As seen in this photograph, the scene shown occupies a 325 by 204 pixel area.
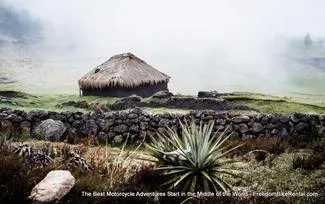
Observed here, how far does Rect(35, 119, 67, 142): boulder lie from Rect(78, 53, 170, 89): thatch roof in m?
24.8

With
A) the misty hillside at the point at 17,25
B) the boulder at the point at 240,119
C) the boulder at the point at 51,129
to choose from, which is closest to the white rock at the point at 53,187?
the boulder at the point at 51,129

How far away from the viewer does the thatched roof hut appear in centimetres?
4197

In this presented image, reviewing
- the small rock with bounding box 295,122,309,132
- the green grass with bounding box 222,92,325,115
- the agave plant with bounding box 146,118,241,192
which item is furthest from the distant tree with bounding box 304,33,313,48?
the agave plant with bounding box 146,118,241,192

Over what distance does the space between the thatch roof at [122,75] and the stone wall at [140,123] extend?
961 inches

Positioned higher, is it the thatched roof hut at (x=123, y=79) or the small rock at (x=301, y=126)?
the thatched roof hut at (x=123, y=79)

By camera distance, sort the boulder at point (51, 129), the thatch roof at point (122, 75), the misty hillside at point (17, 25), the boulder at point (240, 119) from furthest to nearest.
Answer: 1. the misty hillside at point (17, 25)
2. the thatch roof at point (122, 75)
3. the boulder at point (240, 119)
4. the boulder at point (51, 129)

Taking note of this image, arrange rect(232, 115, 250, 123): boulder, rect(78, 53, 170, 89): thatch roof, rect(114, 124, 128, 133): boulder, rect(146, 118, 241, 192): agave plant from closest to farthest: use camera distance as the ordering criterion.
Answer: rect(146, 118, 241, 192): agave plant, rect(114, 124, 128, 133): boulder, rect(232, 115, 250, 123): boulder, rect(78, 53, 170, 89): thatch roof

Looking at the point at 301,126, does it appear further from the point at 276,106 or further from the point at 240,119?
the point at 276,106

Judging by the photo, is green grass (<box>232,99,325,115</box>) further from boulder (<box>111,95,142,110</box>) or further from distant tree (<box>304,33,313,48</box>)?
distant tree (<box>304,33,313,48</box>)

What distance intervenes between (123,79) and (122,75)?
0.47 metres

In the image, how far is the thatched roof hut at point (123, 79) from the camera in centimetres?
4197

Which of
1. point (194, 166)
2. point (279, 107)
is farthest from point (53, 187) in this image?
point (279, 107)

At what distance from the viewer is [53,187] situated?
7.48m

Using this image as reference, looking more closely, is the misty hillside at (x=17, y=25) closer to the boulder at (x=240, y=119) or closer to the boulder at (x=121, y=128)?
the boulder at (x=121, y=128)
